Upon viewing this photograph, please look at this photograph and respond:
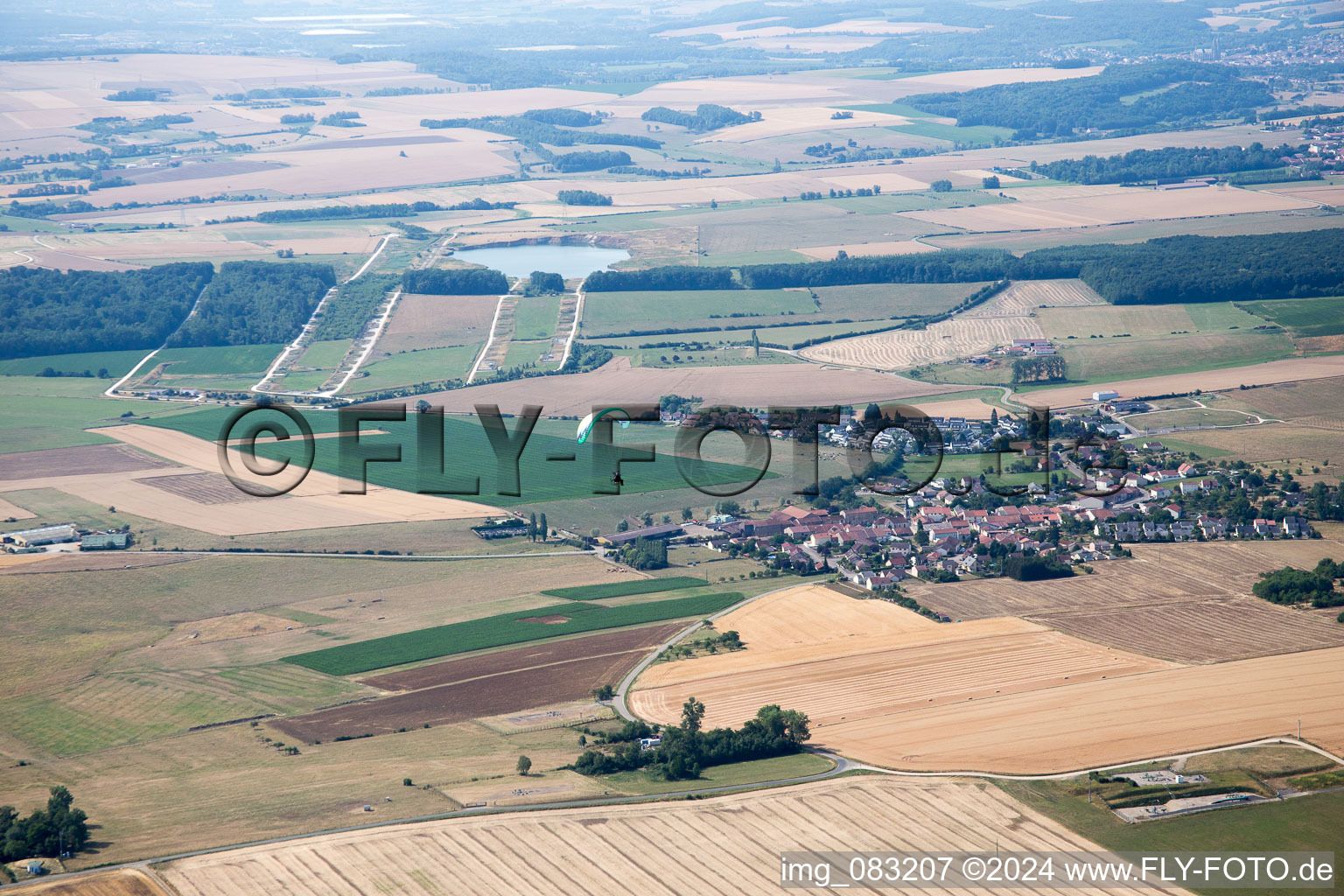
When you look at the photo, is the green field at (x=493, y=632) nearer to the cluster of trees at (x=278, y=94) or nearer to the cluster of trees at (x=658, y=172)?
the cluster of trees at (x=658, y=172)

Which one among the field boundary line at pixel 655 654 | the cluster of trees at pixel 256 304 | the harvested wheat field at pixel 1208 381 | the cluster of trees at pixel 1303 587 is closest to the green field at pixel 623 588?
the field boundary line at pixel 655 654

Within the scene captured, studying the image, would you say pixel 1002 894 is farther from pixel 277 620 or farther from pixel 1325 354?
pixel 1325 354

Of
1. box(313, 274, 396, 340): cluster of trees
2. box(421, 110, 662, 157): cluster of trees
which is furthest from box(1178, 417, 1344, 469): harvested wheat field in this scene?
box(421, 110, 662, 157): cluster of trees

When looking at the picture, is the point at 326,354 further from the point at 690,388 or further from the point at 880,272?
the point at 880,272

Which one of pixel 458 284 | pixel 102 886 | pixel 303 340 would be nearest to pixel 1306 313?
pixel 458 284

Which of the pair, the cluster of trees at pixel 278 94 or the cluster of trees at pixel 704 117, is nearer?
the cluster of trees at pixel 704 117

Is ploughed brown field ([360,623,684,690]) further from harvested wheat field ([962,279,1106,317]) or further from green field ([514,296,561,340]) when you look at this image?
harvested wheat field ([962,279,1106,317])
